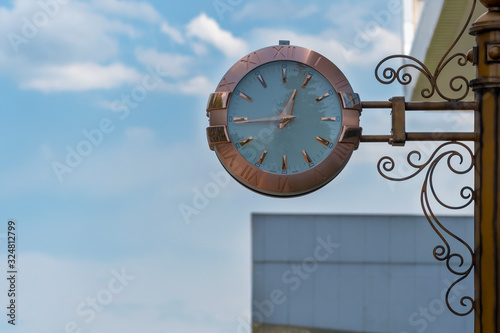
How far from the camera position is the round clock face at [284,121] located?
485 cm

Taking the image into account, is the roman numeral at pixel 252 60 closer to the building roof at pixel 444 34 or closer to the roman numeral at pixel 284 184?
the roman numeral at pixel 284 184

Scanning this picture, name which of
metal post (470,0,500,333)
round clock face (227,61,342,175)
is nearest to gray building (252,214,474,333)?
round clock face (227,61,342,175)

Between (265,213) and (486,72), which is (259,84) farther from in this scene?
(265,213)

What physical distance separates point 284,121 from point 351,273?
23.2 feet

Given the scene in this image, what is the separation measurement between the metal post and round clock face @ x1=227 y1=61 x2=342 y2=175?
0.82 meters

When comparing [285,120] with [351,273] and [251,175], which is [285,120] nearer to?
[251,175]

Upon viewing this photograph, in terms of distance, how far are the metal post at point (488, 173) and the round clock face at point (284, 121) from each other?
0.71 m

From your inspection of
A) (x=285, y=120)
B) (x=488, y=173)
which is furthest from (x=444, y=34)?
(x=285, y=120)

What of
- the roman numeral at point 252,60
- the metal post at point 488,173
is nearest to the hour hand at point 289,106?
the roman numeral at point 252,60

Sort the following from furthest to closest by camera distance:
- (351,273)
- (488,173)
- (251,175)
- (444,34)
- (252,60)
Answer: (351,273) < (444,34) < (252,60) < (251,175) < (488,173)

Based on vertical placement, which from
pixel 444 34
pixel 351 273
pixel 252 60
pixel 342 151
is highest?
pixel 444 34

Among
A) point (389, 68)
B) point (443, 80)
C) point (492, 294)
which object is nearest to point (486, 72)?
point (389, 68)

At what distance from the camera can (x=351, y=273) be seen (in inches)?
457

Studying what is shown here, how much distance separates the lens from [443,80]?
11.2m
